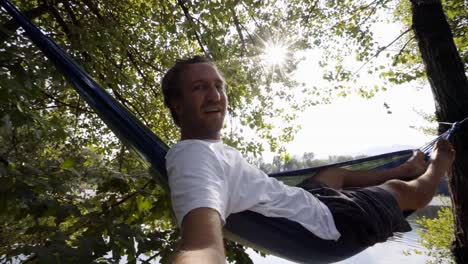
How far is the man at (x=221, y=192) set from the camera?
2.61 ft

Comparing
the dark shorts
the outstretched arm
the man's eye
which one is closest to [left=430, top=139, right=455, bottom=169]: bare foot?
the dark shorts

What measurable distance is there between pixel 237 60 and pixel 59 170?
2308mm

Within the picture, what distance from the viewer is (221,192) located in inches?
36.6

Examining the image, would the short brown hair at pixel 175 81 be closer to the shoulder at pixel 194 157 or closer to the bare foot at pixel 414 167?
the shoulder at pixel 194 157

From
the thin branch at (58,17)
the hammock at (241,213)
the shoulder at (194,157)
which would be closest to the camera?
the shoulder at (194,157)

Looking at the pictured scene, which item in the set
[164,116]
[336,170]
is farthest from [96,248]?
[164,116]

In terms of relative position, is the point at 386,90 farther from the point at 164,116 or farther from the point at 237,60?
the point at 164,116

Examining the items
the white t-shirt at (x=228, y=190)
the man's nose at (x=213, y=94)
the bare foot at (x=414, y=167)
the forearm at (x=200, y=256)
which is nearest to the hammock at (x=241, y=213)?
the white t-shirt at (x=228, y=190)

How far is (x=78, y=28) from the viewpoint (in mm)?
2518

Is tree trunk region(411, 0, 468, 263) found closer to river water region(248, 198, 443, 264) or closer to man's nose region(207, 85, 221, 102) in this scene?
man's nose region(207, 85, 221, 102)

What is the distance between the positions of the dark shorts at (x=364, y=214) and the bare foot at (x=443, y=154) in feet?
2.41

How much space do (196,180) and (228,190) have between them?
0.22 meters

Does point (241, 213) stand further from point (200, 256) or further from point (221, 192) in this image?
point (200, 256)

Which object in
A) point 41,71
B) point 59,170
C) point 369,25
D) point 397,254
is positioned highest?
point 369,25
